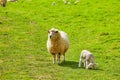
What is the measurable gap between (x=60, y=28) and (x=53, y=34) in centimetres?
1222

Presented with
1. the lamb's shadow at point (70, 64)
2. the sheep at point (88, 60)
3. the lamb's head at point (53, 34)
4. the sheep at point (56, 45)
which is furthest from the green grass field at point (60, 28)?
the lamb's head at point (53, 34)

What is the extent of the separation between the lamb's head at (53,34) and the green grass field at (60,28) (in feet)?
3.88

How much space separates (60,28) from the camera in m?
31.4

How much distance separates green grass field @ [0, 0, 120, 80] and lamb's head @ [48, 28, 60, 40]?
46.6 inches

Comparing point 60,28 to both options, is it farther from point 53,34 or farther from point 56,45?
point 53,34

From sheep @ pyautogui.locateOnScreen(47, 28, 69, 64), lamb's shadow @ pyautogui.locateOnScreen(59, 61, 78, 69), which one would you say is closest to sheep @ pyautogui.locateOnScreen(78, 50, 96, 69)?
lamb's shadow @ pyautogui.locateOnScreen(59, 61, 78, 69)

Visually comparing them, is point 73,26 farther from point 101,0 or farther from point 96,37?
point 101,0

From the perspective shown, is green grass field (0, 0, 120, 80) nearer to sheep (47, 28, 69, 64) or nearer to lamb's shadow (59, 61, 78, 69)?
lamb's shadow (59, 61, 78, 69)

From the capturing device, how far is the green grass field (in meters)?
17.0

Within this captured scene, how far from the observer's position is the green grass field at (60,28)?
17.0 m

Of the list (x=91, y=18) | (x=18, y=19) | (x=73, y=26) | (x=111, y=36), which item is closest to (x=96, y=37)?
(x=111, y=36)

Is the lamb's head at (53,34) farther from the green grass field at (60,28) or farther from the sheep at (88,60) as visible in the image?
the sheep at (88,60)

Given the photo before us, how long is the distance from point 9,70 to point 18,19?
18.7m

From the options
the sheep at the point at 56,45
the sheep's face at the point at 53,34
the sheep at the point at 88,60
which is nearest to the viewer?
the sheep at the point at 88,60
